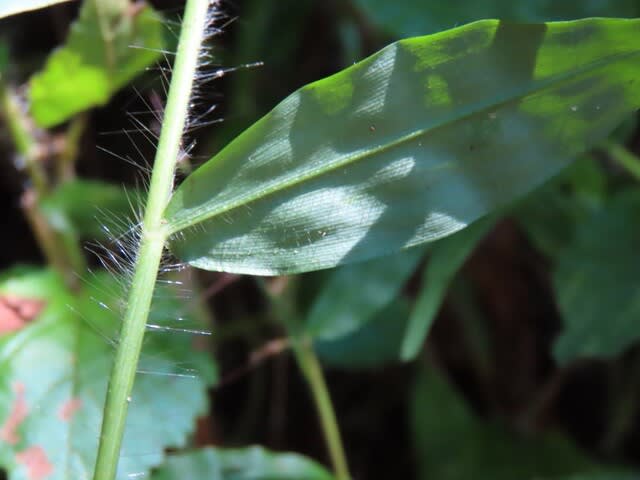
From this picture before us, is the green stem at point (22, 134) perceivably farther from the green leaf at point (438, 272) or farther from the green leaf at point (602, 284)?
the green leaf at point (602, 284)

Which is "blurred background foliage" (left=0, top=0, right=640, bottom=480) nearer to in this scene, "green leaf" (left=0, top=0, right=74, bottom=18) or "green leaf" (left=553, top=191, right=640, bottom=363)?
"green leaf" (left=553, top=191, right=640, bottom=363)

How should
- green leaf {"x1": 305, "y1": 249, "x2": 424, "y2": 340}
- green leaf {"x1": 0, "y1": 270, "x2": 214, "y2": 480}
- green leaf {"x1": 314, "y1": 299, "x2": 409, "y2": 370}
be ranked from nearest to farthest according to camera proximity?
green leaf {"x1": 0, "y1": 270, "x2": 214, "y2": 480}, green leaf {"x1": 305, "y1": 249, "x2": 424, "y2": 340}, green leaf {"x1": 314, "y1": 299, "x2": 409, "y2": 370}

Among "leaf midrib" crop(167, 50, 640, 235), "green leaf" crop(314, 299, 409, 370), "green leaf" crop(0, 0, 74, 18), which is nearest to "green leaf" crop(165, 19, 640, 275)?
"leaf midrib" crop(167, 50, 640, 235)

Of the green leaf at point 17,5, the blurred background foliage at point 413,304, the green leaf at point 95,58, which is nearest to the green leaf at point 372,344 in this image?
the blurred background foliage at point 413,304

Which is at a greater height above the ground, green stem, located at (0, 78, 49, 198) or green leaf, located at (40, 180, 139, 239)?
green stem, located at (0, 78, 49, 198)

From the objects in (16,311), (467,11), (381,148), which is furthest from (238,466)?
(467,11)

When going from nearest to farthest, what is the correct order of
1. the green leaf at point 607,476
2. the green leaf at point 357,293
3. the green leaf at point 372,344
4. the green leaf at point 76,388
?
the green leaf at point 76,388 < the green leaf at point 357,293 < the green leaf at point 607,476 < the green leaf at point 372,344
